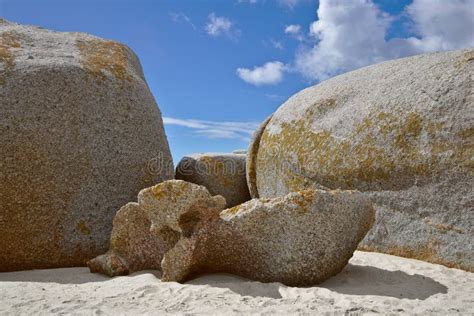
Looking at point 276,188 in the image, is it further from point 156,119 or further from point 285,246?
point 285,246

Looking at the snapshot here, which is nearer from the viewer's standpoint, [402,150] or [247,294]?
[247,294]

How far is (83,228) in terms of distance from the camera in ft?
22.2

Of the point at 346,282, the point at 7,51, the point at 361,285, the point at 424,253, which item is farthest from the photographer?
the point at 7,51

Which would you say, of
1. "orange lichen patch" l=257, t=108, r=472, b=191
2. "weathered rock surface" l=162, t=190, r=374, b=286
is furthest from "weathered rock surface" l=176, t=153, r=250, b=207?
"weathered rock surface" l=162, t=190, r=374, b=286

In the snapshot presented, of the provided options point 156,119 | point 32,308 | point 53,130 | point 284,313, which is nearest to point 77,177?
point 53,130

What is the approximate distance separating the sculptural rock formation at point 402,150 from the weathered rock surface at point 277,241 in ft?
5.18

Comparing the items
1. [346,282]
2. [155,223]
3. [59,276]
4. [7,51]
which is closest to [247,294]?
[346,282]

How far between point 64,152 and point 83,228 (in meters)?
1.23

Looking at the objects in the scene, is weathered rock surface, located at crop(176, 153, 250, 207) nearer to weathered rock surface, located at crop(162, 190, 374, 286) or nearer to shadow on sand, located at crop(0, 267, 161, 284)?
shadow on sand, located at crop(0, 267, 161, 284)

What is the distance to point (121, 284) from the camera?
17.2 feet

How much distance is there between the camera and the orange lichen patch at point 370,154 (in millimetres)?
6285

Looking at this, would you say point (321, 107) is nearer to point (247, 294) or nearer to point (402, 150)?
point (402, 150)

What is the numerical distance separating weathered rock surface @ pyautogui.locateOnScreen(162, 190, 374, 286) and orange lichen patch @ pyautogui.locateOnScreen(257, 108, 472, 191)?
168cm

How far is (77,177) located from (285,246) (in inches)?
144
